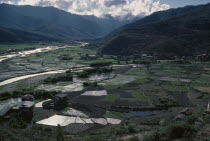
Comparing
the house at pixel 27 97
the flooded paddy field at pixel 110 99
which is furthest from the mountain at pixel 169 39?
the house at pixel 27 97

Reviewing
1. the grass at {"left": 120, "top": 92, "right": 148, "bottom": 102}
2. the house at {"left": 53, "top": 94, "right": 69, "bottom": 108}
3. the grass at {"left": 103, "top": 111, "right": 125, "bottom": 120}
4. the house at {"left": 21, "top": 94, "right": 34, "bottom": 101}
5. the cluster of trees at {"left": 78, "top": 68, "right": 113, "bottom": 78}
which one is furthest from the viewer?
the cluster of trees at {"left": 78, "top": 68, "right": 113, "bottom": 78}

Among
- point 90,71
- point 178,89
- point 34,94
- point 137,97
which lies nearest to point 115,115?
point 137,97

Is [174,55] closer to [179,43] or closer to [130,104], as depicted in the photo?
[179,43]

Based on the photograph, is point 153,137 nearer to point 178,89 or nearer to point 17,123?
point 17,123

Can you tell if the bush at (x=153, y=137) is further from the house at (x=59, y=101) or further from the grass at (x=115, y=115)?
the house at (x=59, y=101)

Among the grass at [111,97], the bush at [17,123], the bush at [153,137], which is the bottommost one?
the grass at [111,97]

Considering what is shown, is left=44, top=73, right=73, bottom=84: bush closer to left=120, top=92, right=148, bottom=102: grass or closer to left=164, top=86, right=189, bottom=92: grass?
left=120, top=92, right=148, bottom=102: grass

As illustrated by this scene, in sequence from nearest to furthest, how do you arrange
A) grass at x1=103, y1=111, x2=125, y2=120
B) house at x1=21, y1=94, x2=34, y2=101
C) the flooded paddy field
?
the flooded paddy field
grass at x1=103, y1=111, x2=125, y2=120
house at x1=21, y1=94, x2=34, y2=101

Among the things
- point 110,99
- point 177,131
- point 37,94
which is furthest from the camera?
point 37,94

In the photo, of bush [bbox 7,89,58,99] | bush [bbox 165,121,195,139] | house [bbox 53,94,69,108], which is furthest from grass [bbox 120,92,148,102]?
bush [bbox 165,121,195,139]

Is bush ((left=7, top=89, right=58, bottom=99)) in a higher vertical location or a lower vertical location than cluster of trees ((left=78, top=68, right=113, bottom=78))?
lower
